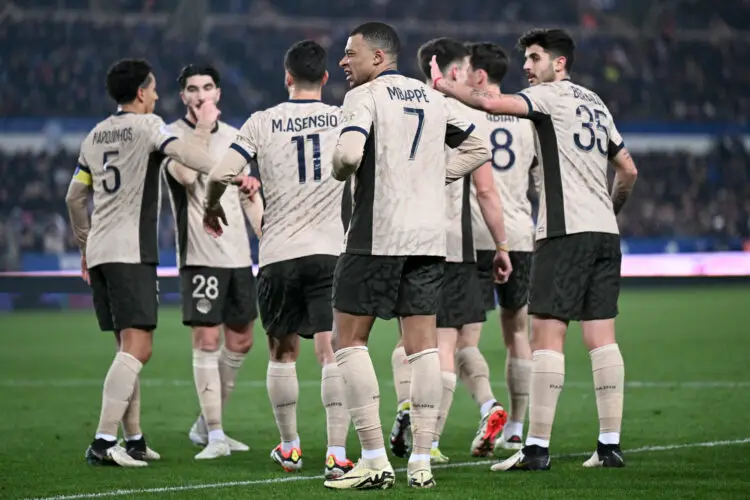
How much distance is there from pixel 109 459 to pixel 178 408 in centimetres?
299

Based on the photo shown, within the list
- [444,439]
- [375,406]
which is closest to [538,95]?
[375,406]

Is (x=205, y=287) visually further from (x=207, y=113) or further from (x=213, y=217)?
(x=213, y=217)

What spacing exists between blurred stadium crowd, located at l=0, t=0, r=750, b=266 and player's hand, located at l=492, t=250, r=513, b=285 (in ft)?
64.3

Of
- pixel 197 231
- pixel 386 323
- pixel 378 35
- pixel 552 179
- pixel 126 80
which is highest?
pixel 378 35

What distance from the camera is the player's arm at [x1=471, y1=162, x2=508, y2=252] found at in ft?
24.3

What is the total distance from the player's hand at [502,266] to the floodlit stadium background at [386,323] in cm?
111

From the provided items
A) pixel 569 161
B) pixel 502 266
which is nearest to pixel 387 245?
pixel 569 161

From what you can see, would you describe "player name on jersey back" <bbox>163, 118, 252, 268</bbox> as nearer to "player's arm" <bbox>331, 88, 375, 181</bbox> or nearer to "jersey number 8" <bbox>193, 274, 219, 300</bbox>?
"jersey number 8" <bbox>193, 274, 219, 300</bbox>

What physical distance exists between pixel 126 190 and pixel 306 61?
1388mm

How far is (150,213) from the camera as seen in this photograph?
293 inches

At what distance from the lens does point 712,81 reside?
33531 mm

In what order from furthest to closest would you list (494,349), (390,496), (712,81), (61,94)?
(712,81) → (61,94) → (494,349) → (390,496)

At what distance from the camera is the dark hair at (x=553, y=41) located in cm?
672

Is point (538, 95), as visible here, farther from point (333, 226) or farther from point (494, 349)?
point (494, 349)
